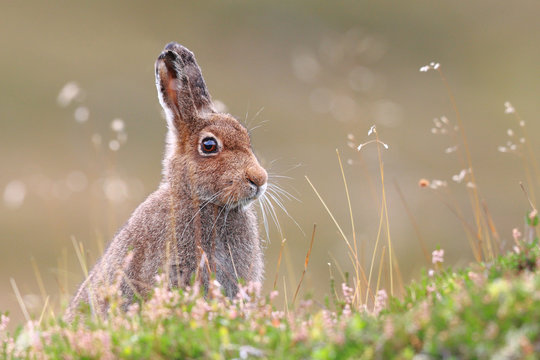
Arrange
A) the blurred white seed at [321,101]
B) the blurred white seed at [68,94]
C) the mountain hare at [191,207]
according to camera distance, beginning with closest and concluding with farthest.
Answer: the mountain hare at [191,207], the blurred white seed at [68,94], the blurred white seed at [321,101]

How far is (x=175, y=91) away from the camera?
9102 millimetres

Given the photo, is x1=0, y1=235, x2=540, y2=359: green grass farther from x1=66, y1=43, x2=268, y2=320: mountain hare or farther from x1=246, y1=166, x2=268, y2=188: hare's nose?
x1=246, y1=166, x2=268, y2=188: hare's nose

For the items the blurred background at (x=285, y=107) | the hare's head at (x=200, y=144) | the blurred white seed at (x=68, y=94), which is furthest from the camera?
the blurred background at (x=285, y=107)

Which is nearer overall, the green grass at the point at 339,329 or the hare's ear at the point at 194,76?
the green grass at the point at 339,329

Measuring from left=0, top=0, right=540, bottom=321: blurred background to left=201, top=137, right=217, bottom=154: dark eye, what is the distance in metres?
20.9

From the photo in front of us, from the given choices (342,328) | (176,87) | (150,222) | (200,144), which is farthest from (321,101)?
(342,328)

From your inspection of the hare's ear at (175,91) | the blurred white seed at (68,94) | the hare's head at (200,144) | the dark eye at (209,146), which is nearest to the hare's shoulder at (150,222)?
the hare's head at (200,144)

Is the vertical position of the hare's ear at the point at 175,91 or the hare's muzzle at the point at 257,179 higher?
the hare's ear at the point at 175,91

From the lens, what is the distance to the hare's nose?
330 inches

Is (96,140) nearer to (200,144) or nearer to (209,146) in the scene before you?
(200,144)

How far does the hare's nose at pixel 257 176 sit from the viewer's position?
27.5 ft

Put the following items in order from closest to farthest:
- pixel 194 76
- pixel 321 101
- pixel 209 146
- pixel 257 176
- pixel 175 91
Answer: pixel 257 176
pixel 209 146
pixel 175 91
pixel 194 76
pixel 321 101

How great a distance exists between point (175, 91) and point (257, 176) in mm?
1595

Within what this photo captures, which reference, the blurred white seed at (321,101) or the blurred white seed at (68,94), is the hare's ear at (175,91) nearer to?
the blurred white seed at (68,94)
